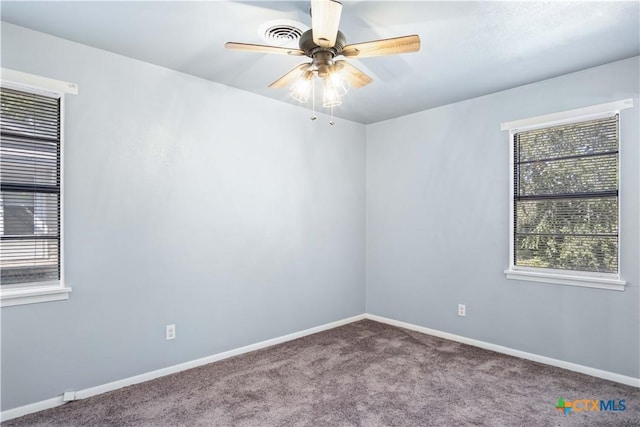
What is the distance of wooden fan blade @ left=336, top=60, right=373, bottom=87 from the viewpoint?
82.8 inches

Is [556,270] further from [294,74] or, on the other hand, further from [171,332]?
[171,332]

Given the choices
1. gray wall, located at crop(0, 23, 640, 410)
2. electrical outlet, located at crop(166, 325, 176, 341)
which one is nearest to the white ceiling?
gray wall, located at crop(0, 23, 640, 410)

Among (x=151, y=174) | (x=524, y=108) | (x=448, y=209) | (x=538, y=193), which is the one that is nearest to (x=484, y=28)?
(x=524, y=108)

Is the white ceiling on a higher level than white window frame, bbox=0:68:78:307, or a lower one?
higher

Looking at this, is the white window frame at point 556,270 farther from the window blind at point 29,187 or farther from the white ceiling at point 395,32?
the window blind at point 29,187

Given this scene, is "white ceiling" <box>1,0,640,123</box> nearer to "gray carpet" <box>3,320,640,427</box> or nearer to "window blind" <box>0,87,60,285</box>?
"window blind" <box>0,87,60,285</box>

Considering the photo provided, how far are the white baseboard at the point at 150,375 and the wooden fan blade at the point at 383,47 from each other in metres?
2.73

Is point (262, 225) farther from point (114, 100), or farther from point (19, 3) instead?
point (19, 3)

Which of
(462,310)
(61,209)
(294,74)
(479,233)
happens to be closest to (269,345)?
(462,310)

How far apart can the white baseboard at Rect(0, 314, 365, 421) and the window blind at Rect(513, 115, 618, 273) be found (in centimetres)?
233

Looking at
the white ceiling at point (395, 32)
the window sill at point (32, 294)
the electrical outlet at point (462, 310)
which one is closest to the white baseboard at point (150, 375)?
the window sill at point (32, 294)

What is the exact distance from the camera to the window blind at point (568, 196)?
2912mm

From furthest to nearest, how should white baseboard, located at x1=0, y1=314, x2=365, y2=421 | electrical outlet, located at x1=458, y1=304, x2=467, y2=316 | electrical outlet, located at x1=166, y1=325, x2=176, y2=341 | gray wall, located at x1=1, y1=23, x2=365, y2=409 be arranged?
electrical outlet, located at x1=458, y1=304, x2=467, y2=316
electrical outlet, located at x1=166, y1=325, x2=176, y2=341
gray wall, located at x1=1, y1=23, x2=365, y2=409
white baseboard, located at x1=0, y1=314, x2=365, y2=421

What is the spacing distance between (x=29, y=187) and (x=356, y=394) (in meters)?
2.67
